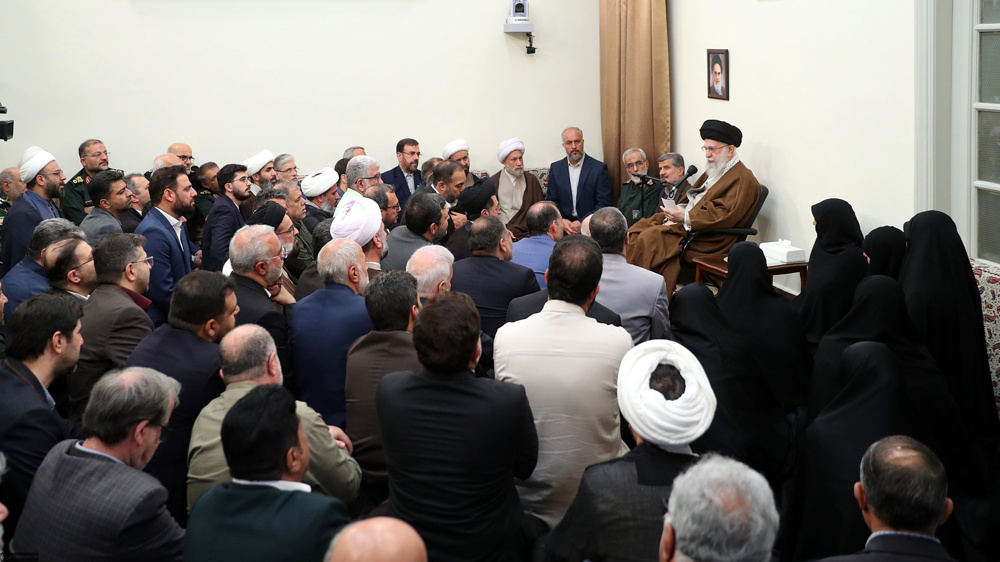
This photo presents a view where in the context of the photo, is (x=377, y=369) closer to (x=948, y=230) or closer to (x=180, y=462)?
(x=180, y=462)

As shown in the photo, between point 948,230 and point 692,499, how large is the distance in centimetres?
260

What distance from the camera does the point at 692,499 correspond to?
67.4 inches

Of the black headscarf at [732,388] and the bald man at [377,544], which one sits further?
the black headscarf at [732,388]

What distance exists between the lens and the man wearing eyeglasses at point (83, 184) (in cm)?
682

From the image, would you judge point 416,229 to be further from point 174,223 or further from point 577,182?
point 577,182

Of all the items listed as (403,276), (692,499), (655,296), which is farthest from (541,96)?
(692,499)

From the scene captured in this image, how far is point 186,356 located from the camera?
2.92 m

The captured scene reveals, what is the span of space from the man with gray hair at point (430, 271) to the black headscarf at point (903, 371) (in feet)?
5.03

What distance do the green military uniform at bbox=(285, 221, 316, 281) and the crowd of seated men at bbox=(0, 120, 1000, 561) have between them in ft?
2.08

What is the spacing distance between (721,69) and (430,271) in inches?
159

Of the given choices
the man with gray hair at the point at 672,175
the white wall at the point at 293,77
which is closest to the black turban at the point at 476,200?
the man with gray hair at the point at 672,175

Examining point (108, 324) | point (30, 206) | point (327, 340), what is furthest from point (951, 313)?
point (30, 206)

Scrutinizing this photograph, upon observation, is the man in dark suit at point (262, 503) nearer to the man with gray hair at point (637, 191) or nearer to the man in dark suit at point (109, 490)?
the man in dark suit at point (109, 490)

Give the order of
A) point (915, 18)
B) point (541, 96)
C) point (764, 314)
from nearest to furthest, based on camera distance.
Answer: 1. point (764, 314)
2. point (915, 18)
3. point (541, 96)
